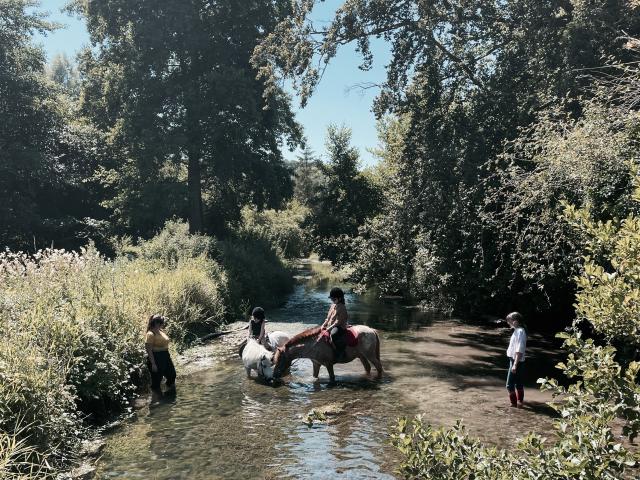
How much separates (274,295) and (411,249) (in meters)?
8.19

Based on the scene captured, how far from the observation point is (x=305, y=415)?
391 inches

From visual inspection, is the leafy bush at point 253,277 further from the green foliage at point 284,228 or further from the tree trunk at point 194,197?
the green foliage at point 284,228

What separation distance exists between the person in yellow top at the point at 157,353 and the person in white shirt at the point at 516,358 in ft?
24.7

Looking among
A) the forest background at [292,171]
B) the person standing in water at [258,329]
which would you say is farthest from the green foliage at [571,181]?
the person standing in water at [258,329]

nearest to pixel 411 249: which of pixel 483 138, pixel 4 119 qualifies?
pixel 483 138

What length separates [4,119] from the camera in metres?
31.4

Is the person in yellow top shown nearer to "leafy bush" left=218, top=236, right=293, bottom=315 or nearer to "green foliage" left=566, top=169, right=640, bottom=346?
"green foliage" left=566, top=169, right=640, bottom=346

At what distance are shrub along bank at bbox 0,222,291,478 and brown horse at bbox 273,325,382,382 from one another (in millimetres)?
3396

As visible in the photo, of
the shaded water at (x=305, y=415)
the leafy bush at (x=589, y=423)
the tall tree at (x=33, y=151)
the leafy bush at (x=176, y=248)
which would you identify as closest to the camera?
the leafy bush at (x=589, y=423)

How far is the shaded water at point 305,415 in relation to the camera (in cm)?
773

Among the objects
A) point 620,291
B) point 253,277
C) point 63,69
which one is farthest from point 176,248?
point 63,69

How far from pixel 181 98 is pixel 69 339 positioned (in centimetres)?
2405

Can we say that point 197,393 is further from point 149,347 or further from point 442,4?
point 442,4

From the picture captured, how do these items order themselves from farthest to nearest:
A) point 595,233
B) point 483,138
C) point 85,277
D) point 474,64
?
1. point 474,64
2. point 483,138
3. point 85,277
4. point 595,233
